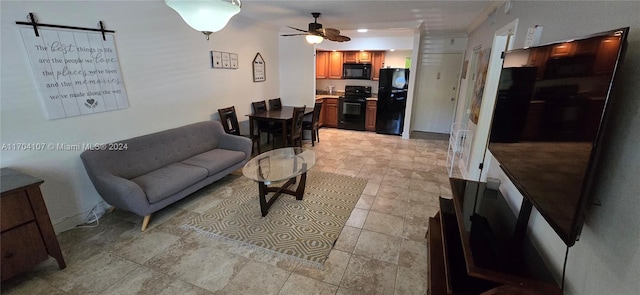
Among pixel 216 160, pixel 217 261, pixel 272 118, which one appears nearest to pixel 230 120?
pixel 272 118

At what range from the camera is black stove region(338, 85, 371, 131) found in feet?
20.8

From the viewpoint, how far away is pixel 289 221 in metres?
2.59

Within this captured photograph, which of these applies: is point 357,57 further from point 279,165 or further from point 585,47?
point 585,47

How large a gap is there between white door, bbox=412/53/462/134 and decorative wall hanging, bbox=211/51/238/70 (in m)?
4.17

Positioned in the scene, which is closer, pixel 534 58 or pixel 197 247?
pixel 534 58

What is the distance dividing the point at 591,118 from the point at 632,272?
0.51 m

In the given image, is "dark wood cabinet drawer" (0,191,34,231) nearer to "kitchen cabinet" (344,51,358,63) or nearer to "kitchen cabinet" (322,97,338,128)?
"kitchen cabinet" (322,97,338,128)

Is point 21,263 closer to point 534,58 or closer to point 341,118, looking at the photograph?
point 534,58

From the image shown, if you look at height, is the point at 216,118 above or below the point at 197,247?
above

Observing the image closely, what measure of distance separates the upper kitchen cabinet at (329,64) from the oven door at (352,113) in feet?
3.03

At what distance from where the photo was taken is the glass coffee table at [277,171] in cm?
266

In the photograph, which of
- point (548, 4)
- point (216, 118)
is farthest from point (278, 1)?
point (548, 4)

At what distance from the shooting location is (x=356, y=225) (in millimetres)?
2541

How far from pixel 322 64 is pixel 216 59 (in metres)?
3.61
